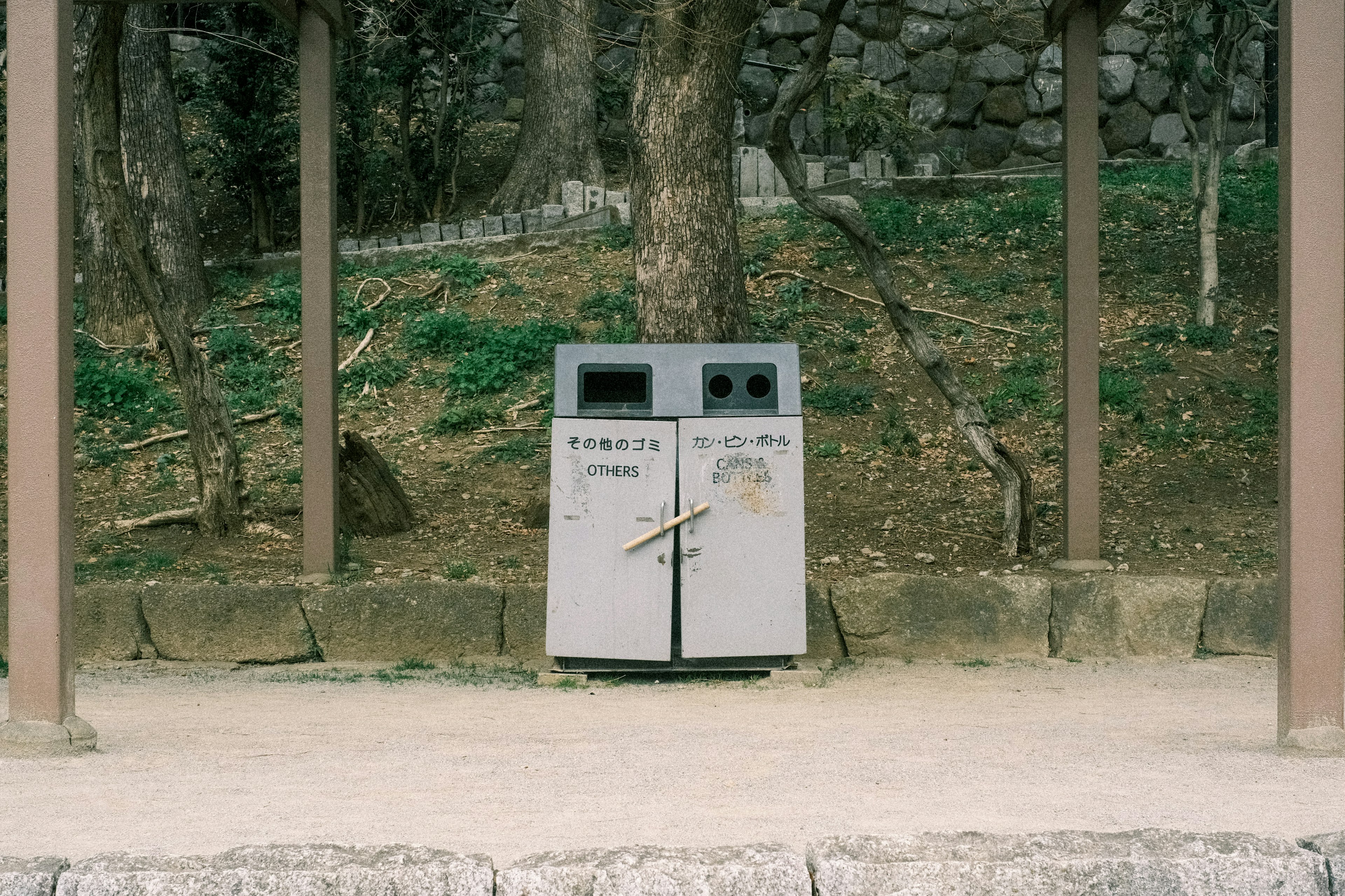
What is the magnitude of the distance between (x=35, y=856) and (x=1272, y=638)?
5096 mm

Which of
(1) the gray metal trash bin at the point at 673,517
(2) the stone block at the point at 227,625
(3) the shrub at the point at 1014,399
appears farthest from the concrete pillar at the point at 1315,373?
(3) the shrub at the point at 1014,399

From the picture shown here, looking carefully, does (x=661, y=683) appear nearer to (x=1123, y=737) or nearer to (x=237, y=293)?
(x=1123, y=737)

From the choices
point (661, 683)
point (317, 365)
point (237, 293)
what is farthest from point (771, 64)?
point (661, 683)

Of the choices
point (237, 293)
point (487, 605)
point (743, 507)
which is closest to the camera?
point (743, 507)

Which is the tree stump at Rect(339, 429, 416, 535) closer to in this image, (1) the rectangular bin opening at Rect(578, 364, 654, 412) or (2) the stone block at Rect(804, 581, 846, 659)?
(1) the rectangular bin opening at Rect(578, 364, 654, 412)

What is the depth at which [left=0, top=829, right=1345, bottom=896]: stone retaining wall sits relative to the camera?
2975 millimetres

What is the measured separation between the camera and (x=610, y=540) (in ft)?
18.4

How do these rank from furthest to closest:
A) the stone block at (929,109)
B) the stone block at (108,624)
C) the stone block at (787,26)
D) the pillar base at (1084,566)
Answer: the stone block at (787,26)
the stone block at (929,109)
the pillar base at (1084,566)
the stone block at (108,624)

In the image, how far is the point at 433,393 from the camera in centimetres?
1007

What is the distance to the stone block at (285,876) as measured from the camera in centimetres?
296

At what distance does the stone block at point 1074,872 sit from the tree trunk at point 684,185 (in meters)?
4.38

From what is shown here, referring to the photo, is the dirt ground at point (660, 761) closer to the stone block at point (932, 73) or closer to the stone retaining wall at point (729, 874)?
the stone retaining wall at point (729, 874)

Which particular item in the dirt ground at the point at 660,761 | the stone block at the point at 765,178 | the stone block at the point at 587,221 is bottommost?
the dirt ground at the point at 660,761

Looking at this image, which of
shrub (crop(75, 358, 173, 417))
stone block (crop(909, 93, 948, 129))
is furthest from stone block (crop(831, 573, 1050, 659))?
stone block (crop(909, 93, 948, 129))
